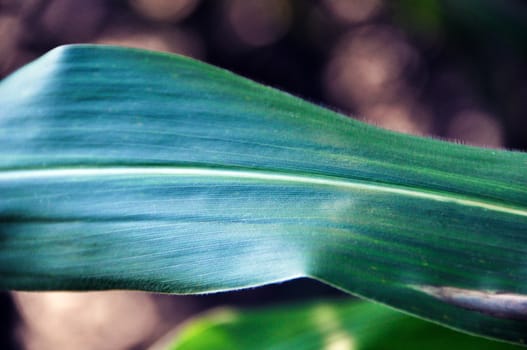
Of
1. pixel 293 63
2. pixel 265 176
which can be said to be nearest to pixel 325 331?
pixel 265 176

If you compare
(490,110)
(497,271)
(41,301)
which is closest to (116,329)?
(41,301)

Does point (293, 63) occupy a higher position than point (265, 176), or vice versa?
point (265, 176)

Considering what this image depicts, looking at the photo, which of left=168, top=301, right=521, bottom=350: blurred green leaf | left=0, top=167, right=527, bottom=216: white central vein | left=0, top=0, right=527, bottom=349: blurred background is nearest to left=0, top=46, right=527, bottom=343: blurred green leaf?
left=0, top=167, right=527, bottom=216: white central vein

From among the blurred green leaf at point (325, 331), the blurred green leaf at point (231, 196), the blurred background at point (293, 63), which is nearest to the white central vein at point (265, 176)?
the blurred green leaf at point (231, 196)

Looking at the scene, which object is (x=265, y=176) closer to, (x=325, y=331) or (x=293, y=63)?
(x=325, y=331)

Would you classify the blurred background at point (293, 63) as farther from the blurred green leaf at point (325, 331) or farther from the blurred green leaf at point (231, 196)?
the blurred green leaf at point (231, 196)

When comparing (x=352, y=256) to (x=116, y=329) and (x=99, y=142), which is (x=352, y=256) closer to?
(x=99, y=142)
